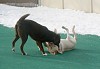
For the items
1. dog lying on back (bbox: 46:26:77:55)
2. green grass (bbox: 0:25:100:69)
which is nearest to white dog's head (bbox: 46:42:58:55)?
dog lying on back (bbox: 46:26:77:55)

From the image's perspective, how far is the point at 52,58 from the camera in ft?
21.8

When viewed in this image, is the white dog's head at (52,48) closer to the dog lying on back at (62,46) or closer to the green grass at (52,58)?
the dog lying on back at (62,46)

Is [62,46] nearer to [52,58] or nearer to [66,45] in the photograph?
[66,45]

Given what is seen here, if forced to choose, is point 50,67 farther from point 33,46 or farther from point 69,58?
point 33,46

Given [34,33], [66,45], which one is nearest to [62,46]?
[66,45]

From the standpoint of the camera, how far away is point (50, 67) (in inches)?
232

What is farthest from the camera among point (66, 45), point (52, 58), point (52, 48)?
point (66, 45)

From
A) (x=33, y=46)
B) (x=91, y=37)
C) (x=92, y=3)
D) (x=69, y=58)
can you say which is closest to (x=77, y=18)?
(x=92, y=3)

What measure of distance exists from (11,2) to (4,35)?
39.1ft

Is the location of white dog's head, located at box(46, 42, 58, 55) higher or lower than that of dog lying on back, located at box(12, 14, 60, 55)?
lower

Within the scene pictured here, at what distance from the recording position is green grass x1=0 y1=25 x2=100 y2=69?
5969 mm

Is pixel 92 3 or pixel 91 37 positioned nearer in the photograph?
pixel 91 37

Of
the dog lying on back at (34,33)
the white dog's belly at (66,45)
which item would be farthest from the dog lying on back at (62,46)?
the dog lying on back at (34,33)

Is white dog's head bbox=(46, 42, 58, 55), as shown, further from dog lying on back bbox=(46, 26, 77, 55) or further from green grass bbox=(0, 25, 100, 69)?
green grass bbox=(0, 25, 100, 69)
